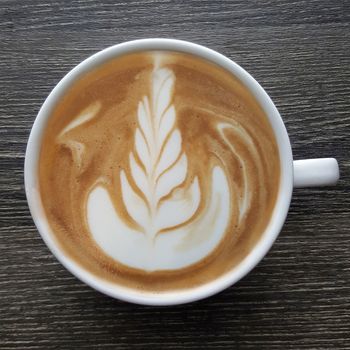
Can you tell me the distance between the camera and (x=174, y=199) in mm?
824

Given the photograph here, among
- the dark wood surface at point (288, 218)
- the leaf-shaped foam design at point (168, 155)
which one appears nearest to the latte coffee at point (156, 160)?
the leaf-shaped foam design at point (168, 155)

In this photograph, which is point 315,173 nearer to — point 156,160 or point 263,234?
point 263,234

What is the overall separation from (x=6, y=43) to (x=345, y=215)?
1.91 ft

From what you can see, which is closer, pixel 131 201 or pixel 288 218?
pixel 131 201

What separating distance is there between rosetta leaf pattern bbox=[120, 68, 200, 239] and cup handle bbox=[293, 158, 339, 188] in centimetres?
14

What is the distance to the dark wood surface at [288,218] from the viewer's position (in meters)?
0.93

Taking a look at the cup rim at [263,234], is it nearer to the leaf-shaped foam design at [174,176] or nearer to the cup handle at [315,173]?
the cup handle at [315,173]

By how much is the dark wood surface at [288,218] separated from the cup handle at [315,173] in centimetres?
11

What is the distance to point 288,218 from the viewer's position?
94cm

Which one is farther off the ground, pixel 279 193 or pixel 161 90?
pixel 161 90

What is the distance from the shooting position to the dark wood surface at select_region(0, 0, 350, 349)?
933mm

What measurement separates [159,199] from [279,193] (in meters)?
0.16

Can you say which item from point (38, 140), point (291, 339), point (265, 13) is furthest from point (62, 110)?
point (291, 339)

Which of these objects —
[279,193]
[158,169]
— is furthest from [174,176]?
[279,193]
